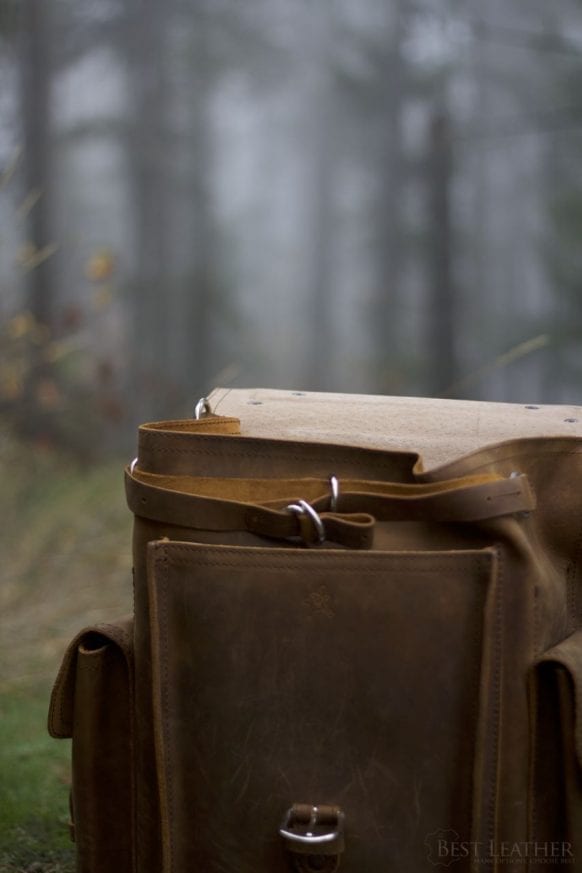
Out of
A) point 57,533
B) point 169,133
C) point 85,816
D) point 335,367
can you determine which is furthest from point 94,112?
point 85,816

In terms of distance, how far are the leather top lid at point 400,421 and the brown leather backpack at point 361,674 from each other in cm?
15

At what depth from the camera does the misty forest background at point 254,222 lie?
3824 mm

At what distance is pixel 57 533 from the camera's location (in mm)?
3633

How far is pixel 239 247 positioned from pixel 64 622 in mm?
1798

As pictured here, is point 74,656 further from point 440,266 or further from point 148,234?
point 148,234

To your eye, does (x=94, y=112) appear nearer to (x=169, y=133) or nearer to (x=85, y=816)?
(x=169, y=133)

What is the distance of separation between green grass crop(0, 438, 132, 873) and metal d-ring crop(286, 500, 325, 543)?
0.97 metres

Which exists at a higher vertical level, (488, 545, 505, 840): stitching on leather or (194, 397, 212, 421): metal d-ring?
(194, 397, 212, 421): metal d-ring

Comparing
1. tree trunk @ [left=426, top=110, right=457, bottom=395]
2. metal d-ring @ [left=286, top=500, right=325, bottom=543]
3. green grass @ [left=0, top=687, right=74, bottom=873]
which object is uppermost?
tree trunk @ [left=426, top=110, right=457, bottom=395]

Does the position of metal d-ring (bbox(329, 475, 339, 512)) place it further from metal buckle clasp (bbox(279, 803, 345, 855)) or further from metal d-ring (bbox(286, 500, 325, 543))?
metal buckle clasp (bbox(279, 803, 345, 855))

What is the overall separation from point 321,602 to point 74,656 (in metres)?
0.42

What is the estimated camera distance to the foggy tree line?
3861 mm

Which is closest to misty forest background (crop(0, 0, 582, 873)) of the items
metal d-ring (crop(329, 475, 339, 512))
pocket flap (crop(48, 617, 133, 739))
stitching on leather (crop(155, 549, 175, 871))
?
pocket flap (crop(48, 617, 133, 739))

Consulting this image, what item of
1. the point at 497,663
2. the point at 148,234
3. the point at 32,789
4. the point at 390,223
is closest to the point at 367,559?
the point at 497,663
